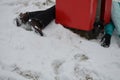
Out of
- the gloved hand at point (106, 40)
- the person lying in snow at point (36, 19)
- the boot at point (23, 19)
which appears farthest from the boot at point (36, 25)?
the gloved hand at point (106, 40)

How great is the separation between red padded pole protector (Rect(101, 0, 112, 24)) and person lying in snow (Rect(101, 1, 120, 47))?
0.18ft

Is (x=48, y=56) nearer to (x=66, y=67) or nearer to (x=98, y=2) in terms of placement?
(x=66, y=67)

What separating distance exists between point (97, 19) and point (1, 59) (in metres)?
1.37

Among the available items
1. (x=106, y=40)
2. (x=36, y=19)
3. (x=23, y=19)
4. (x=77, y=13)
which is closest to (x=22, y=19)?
(x=23, y=19)

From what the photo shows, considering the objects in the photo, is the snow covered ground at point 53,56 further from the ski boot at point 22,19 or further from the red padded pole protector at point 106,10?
the red padded pole protector at point 106,10

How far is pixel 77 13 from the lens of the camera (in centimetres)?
320

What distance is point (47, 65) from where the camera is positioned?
2.68 metres

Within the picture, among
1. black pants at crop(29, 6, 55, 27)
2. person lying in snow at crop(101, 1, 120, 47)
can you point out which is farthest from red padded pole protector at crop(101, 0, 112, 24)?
black pants at crop(29, 6, 55, 27)

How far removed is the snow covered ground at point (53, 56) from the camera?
8.43 ft

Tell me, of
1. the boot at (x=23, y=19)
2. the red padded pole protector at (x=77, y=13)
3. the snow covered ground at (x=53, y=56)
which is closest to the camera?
the snow covered ground at (x=53, y=56)

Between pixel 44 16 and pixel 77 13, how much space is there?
0.43 meters

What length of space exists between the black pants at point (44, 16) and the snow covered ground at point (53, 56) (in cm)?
8

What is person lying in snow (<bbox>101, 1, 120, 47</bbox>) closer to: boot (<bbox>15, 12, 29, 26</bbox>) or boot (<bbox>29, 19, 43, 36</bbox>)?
boot (<bbox>29, 19, 43, 36</bbox>)

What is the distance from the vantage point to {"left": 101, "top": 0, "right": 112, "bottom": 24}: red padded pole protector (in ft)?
10.9
